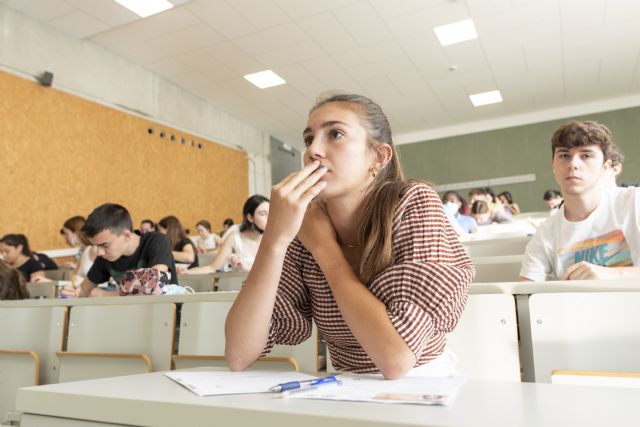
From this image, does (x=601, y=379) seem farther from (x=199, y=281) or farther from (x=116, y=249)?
(x=199, y=281)

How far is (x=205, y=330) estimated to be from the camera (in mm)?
1815

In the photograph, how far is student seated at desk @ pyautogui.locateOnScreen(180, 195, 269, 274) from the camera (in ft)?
12.4

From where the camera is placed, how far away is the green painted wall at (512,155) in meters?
9.21

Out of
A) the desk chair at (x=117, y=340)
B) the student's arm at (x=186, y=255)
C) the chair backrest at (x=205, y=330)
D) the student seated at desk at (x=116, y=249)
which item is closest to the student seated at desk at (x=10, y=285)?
the student seated at desk at (x=116, y=249)

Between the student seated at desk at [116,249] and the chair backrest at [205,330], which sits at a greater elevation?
the student seated at desk at [116,249]

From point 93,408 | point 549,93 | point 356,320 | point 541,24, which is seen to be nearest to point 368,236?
point 356,320

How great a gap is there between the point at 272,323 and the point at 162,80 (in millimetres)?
7222

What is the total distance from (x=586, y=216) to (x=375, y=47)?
214 inches

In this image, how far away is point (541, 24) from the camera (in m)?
6.43

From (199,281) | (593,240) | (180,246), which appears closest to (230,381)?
(593,240)

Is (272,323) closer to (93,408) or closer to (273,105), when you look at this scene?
(93,408)

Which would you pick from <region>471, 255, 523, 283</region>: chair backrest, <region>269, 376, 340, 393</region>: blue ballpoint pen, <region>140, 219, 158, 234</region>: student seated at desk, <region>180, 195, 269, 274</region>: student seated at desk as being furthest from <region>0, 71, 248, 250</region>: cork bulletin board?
<region>269, 376, 340, 393</region>: blue ballpoint pen

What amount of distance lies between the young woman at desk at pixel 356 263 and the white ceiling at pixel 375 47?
140 inches

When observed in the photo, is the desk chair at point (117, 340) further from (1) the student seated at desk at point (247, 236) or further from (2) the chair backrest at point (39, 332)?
(1) the student seated at desk at point (247, 236)
